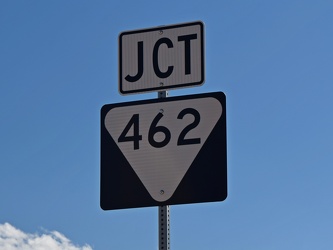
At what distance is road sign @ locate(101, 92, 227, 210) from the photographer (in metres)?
4.37

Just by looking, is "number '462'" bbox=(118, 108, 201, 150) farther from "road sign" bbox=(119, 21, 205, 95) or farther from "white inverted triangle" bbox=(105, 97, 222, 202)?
"road sign" bbox=(119, 21, 205, 95)

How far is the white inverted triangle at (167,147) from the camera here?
4.40m

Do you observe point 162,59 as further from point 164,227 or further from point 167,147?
point 164,227

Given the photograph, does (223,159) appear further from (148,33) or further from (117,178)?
(148,33)

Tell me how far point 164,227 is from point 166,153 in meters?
0.45

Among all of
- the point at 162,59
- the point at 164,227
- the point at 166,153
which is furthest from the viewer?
the point at 162,59

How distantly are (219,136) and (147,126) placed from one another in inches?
17.9

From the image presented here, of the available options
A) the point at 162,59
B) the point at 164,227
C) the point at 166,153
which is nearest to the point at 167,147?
the point at 166,153

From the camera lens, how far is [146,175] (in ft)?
14.6

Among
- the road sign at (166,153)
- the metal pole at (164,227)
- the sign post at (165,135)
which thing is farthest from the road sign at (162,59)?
the metal pole at (164,227)

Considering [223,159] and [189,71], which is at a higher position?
[189,71]

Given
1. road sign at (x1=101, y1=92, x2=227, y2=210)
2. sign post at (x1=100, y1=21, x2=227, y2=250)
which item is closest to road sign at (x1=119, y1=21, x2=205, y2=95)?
sign post at (x1=100, y1=21, x2=227, y2=250)

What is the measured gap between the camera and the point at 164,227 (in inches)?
169

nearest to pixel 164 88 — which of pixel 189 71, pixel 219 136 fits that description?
pixel 189 71
